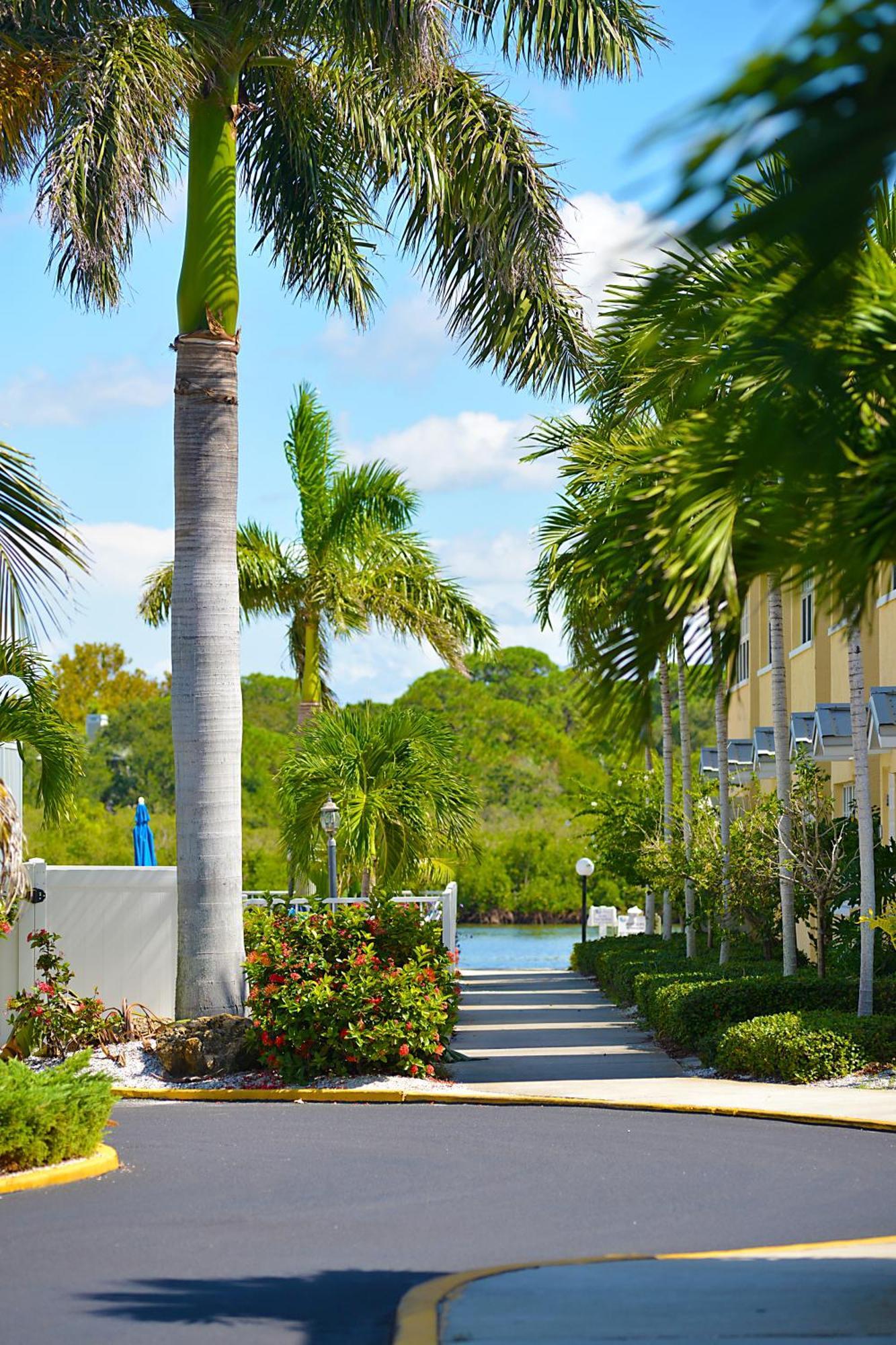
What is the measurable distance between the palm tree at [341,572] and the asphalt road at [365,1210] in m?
15.5

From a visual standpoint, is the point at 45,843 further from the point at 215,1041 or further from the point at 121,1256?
the point at 121,1256

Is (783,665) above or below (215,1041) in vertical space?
above

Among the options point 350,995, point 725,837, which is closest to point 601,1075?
point 350,995

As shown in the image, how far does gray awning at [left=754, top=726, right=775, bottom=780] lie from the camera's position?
2853cm

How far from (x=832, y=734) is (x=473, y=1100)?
35.0ft

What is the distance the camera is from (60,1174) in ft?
33.9

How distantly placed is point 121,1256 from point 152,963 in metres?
9.74

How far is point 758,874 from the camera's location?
19.8 meters

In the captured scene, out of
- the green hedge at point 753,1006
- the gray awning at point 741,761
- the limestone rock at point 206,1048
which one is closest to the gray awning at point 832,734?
the green hedge at point 753,1006

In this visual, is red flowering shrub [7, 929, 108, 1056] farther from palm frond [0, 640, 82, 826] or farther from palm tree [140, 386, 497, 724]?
palm tree [140, 386, 497, 724]

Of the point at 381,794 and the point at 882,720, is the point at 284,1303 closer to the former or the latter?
the point at 882,720

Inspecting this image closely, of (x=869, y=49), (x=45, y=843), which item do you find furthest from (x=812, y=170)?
(x=45, y=843)

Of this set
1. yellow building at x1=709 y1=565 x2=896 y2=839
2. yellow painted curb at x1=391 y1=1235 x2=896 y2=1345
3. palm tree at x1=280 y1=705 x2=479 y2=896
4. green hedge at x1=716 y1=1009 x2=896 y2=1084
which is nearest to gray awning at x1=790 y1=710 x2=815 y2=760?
yellow building at x1=709 y1=565 x2=896 y2=839

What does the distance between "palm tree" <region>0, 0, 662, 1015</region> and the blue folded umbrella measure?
4.56m
